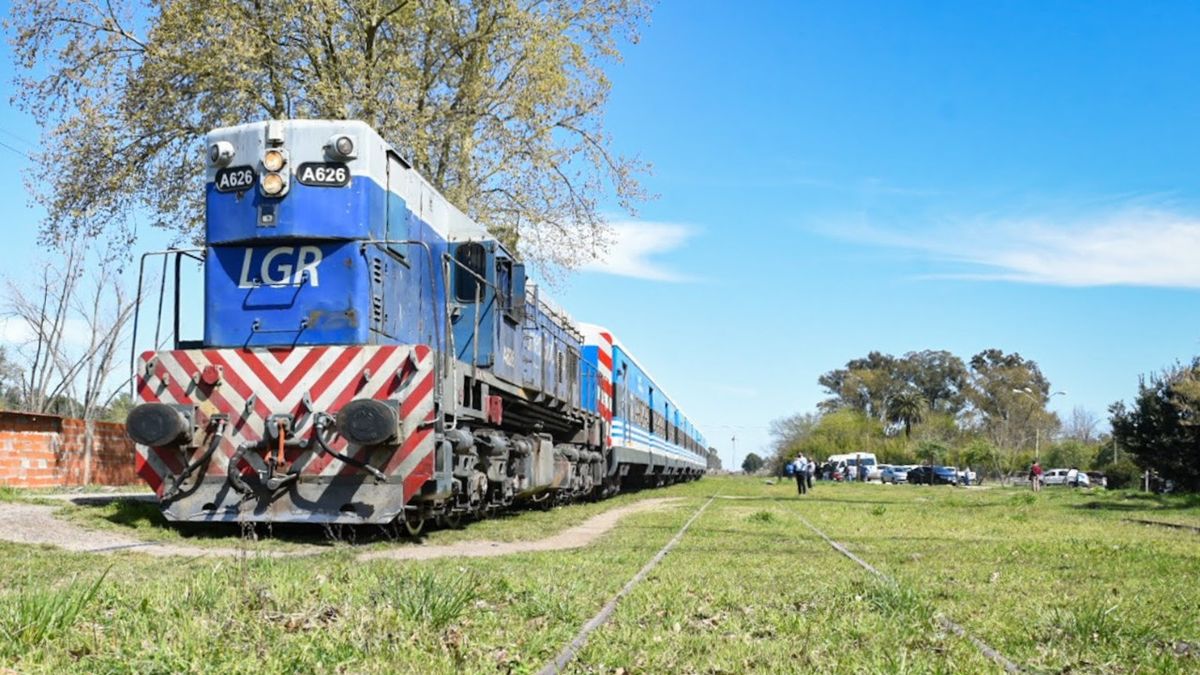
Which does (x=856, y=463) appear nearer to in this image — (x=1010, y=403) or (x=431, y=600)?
(x=1010, y=403)

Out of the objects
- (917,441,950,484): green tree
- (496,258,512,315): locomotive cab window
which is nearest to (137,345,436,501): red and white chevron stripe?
(496,258,512,315): locomotive cab window

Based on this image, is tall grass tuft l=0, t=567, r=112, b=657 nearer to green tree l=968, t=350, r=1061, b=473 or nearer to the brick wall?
the brick wall

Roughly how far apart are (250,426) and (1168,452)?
38216 millimetres

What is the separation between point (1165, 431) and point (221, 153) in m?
38.6

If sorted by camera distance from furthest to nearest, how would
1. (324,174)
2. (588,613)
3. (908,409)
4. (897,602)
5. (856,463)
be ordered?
(908,409)
(856,463)
(324,174)
(897,602)
(588,613)

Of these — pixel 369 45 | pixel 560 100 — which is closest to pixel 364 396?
pixel 369 45

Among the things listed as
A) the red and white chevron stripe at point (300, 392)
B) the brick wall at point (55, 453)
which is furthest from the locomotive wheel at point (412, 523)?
the brick wall at point (55, 453)

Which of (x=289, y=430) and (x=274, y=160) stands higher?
(x=274, y=160)

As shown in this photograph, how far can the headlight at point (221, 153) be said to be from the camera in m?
11.3

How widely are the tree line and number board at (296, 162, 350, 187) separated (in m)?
40.0

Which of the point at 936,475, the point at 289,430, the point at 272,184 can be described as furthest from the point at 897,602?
the point at 936,475

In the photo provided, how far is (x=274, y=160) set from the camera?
36.6 ft

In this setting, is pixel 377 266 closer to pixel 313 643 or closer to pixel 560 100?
pixel 313 643

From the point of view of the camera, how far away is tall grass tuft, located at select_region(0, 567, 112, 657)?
4539 millimetres
